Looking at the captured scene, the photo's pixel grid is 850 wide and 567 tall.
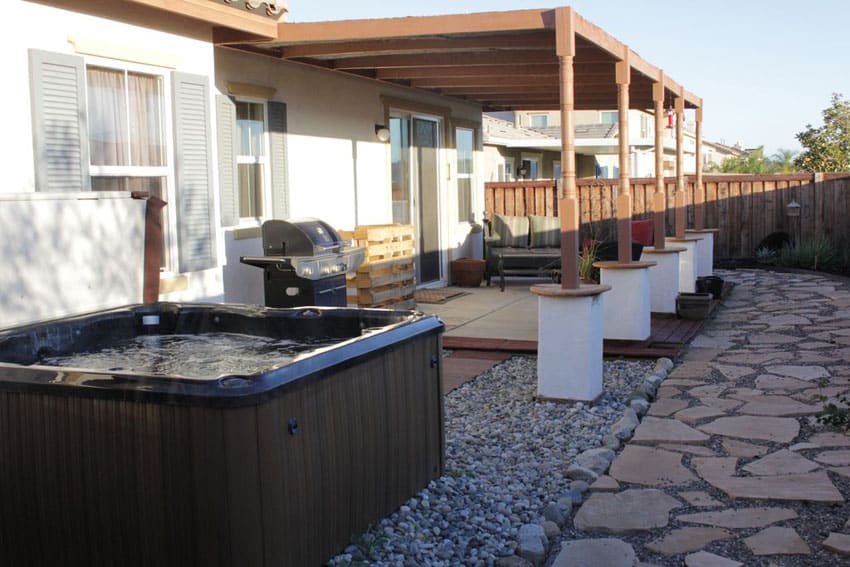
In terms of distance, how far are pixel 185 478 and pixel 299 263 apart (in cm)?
403

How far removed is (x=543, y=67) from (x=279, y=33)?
9.47ft

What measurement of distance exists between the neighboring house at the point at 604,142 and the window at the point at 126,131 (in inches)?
434

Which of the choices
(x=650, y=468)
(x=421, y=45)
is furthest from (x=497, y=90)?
(x=650, y=468)

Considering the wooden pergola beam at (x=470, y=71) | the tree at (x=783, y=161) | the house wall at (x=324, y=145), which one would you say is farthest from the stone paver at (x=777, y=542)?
the tree at (x=783, y=161)

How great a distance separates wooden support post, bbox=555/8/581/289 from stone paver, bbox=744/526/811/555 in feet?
8.31

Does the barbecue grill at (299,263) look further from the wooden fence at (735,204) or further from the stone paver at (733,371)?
the wooden fence at (735,204)

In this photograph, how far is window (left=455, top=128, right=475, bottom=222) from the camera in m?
12.6

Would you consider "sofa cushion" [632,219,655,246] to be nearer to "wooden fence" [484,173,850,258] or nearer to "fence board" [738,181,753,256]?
"wooden fence" [484,173,850,258]

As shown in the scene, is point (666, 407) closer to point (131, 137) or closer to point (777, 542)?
point (777, 542)

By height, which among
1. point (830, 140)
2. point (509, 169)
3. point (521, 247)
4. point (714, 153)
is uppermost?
point (714, 153)

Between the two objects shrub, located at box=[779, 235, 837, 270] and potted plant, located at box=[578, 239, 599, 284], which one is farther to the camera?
shrub, located at box=[779, 235, 837, 270]

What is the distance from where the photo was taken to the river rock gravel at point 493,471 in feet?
11.7

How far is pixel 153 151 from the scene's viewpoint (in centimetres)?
609

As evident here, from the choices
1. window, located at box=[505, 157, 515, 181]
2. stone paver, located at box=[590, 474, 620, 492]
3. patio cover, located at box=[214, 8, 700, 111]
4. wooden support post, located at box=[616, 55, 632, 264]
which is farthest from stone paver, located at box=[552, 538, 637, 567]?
window, located at box=[505, 157, 515, 181]
